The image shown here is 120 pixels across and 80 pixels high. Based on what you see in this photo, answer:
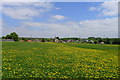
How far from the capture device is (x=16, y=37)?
7750 cm

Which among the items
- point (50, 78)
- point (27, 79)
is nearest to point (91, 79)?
point (50, 78)

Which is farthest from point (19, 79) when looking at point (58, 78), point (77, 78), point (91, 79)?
point (91, 79)

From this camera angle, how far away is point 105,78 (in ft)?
18.6

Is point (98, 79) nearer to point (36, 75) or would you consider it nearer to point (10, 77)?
point (36, 75)

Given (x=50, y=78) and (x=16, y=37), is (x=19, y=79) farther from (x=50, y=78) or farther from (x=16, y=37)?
(x=16, y=37)

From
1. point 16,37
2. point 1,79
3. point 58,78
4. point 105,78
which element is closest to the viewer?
point 1,79

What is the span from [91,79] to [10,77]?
141 inches

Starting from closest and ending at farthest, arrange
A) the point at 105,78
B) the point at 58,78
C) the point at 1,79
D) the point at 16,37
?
1. the point at 1,79
2. the point at 58,78
3. the point at 105,78
4. the point at 16,37

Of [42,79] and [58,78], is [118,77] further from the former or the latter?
[42,79]

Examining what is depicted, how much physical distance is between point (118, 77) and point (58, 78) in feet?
9.99

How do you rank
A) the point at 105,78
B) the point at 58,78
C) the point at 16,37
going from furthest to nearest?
the point at 16,37 → the point at 105,78 → the point at 58,78

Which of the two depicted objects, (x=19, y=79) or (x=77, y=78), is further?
(x=77, y=78)

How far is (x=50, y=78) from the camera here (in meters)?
5.25

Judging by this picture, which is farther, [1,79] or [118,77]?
[118,77]
